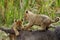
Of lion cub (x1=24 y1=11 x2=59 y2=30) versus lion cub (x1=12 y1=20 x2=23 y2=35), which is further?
lion cub (x1=24 y1=11 x2=59 y2=30)

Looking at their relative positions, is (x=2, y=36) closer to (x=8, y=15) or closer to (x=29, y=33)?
(x=8, y=15)

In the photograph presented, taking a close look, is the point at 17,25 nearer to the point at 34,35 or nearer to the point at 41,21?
the point at 34,35

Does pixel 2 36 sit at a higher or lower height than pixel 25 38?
lower

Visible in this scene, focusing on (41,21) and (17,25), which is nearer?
(17,25)

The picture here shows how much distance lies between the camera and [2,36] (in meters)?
2.67

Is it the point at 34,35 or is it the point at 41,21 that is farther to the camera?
the point at 41,21

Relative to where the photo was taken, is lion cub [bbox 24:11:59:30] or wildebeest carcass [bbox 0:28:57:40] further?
lion cub [bbox 24:11:59:30]

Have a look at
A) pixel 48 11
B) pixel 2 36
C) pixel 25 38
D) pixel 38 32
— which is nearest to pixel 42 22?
pixel 38 32

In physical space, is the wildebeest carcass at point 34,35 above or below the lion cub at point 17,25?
below

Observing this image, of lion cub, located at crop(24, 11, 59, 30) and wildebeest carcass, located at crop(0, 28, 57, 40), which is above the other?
lion cub, located at crop(24, 11, 59, 30)

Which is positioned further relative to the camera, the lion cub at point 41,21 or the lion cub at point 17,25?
the lion cub at point 41,21

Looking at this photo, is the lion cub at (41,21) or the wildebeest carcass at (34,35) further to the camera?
the lion cub at (41,21)

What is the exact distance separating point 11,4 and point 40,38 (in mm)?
1055

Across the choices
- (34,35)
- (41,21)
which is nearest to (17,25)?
(34,35)
